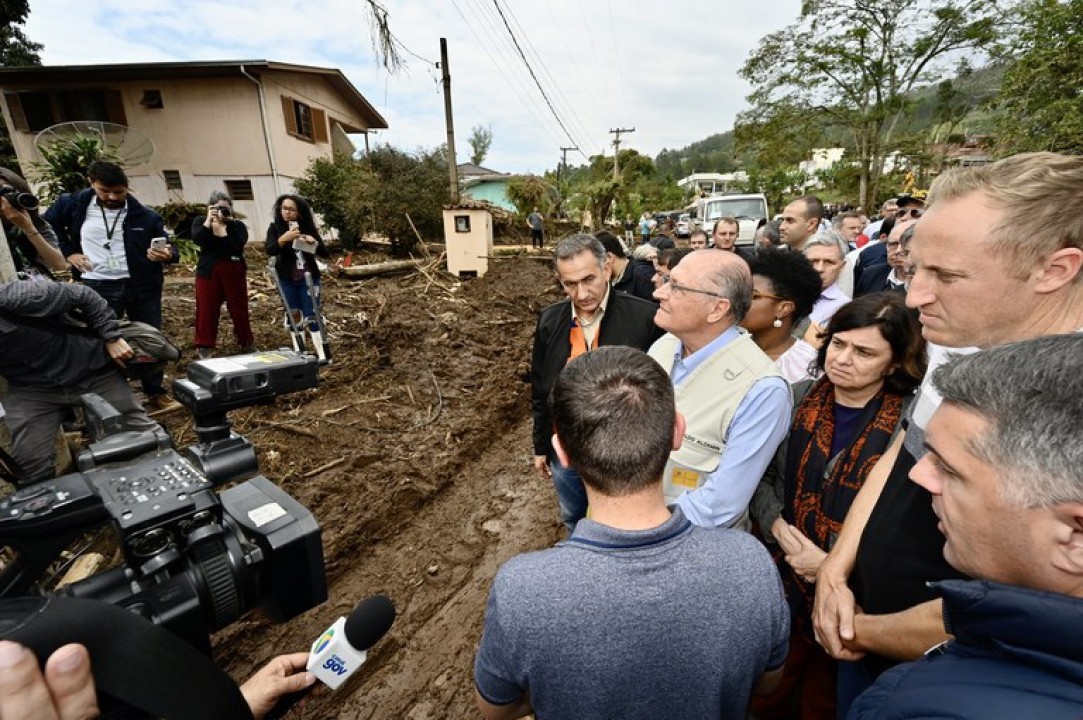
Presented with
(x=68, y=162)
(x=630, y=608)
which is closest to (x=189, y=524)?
(x=630, y=608)

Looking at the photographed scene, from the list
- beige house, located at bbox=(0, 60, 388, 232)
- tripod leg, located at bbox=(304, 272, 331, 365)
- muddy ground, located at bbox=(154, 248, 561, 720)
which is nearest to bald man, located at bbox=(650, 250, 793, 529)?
muddy ground, located at bbox=(154, 248, 561, 720)

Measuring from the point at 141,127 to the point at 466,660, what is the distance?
22.0 metres

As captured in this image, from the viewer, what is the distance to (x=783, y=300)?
263cm

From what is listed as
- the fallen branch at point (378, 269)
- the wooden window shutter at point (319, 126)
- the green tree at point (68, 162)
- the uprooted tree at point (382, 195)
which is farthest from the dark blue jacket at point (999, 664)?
the wooden window shutter at point (319, 126)

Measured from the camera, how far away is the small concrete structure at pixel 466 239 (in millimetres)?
12445

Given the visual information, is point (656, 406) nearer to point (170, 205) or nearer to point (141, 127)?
point (170, 205)

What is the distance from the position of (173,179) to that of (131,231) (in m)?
16.6

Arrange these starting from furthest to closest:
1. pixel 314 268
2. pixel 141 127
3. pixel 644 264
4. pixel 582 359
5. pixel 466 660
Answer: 1. pixel 141 127
2. pixel 314 268
3. pixel 644 264
4. pixel 466 660
5. pixel 582 359

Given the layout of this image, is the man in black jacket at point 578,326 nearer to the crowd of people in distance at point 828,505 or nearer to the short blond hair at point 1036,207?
the crowd of people in distance at point 828,505

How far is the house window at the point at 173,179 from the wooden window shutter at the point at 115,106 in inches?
76.3

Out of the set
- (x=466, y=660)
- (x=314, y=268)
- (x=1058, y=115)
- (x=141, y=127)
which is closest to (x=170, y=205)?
(x=141, y=127)

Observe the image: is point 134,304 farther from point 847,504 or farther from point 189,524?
point 847,504

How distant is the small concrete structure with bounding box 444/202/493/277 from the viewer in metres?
12.4

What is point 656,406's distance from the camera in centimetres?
122
